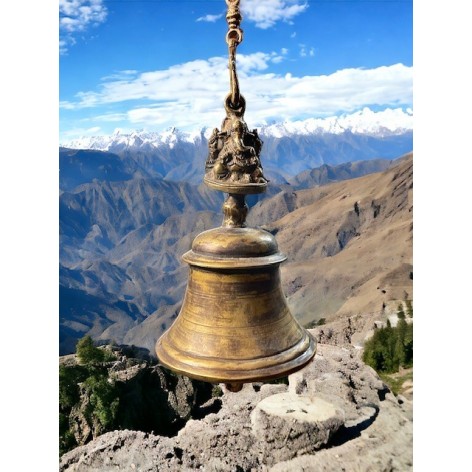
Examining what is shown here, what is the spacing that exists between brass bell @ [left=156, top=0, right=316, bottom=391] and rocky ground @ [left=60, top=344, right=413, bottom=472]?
28.9 feet

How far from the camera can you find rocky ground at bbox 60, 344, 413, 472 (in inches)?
434

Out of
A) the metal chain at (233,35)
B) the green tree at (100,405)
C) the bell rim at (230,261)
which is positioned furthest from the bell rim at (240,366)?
the green tree at (100,405)

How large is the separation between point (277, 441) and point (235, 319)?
11.3 m

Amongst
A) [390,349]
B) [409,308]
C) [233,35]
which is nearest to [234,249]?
[233,35]

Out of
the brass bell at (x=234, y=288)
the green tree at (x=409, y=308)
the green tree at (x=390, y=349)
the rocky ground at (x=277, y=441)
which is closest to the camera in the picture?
the brass bell at (x=234, y=288)

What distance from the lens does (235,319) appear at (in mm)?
1923

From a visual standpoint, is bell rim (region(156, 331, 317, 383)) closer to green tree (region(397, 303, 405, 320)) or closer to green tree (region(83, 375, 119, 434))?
green tree (region(83, 375, 119, 434))

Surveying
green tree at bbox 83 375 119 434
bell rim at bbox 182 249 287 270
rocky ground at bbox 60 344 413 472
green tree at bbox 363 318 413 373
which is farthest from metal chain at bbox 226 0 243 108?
green tree at bbox 363 318 413 373

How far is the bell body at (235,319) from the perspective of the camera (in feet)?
5.91

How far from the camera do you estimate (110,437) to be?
11.6 m

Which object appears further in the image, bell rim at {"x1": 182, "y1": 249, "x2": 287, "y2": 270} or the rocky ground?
the rocky ground

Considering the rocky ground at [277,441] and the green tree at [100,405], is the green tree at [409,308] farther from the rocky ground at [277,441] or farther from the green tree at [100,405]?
the green tree at [100,405]

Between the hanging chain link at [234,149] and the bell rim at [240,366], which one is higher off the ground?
the hanging chain link at [234,149]

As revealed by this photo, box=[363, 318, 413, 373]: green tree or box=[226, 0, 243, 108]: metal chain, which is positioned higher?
box=[226, 0, 243, 108]: metal chain
